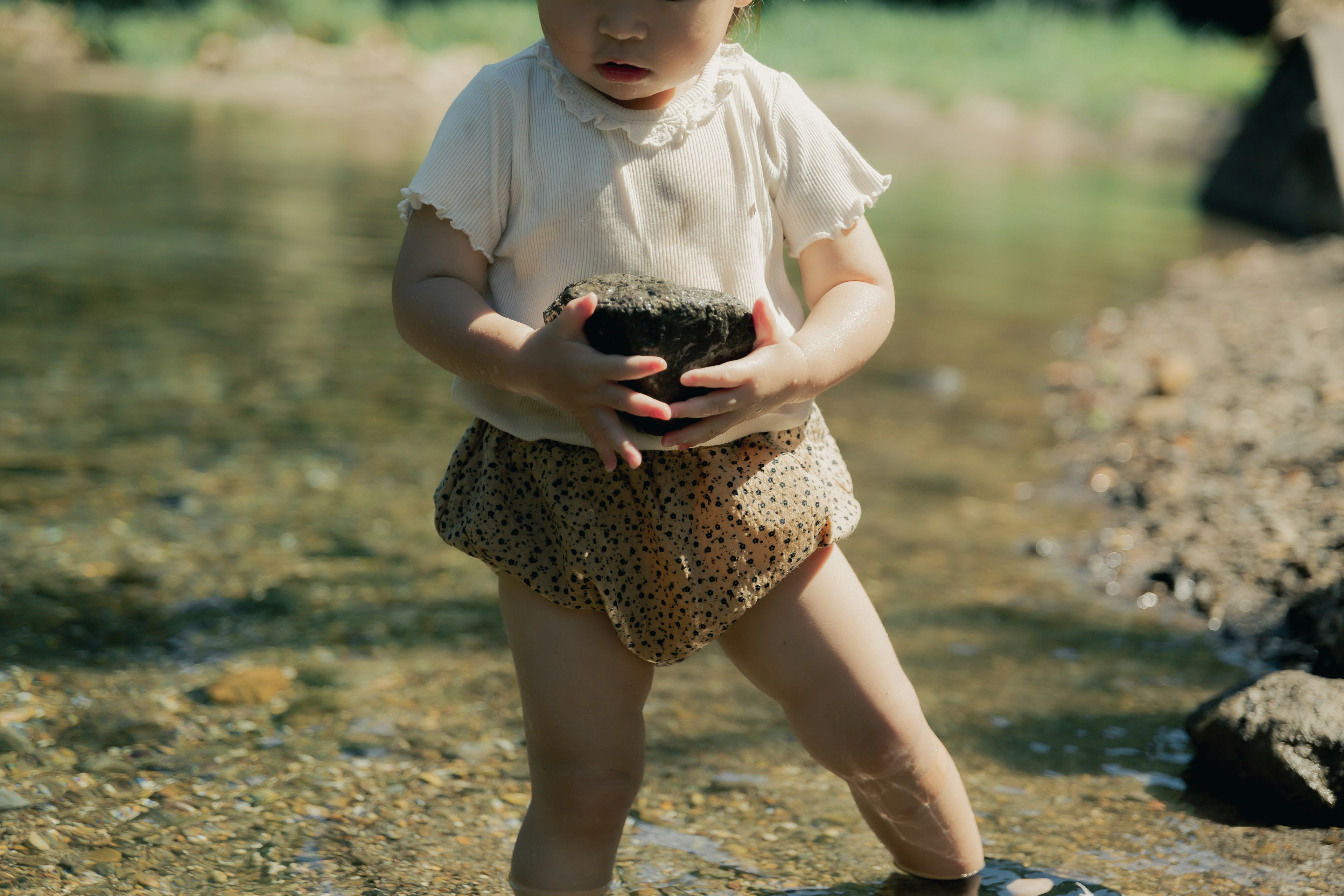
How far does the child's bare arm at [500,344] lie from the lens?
152cm

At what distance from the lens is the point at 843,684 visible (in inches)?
69.8

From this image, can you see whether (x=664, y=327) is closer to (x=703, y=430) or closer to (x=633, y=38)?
(x=703, y=430)

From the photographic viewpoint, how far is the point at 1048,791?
2.29 metres

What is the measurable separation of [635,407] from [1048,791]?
4.03 ft

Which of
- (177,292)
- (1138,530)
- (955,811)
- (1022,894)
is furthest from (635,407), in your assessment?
(177,292)

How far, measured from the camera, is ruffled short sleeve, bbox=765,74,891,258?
1.78 meters

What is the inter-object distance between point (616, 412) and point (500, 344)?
0.16 meters

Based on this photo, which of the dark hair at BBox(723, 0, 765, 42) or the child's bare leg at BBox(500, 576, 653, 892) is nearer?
the child's bare leg at BBox(500, 576, 653, 892)

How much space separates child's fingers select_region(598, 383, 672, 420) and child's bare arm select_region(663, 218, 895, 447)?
0.12 feet

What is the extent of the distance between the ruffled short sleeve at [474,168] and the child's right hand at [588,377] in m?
0.23

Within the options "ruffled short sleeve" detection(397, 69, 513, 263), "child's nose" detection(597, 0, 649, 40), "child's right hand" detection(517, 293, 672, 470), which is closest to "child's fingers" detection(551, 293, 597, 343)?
"child's right hand" detection(517, 293, 672, 470)

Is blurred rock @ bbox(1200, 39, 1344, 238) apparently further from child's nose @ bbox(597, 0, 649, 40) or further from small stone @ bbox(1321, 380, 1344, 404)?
child's nose @ bbox(597, 0, 649, 40)

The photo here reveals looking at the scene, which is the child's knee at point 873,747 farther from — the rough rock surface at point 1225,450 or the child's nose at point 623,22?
the rough rock surface at point 1225,450

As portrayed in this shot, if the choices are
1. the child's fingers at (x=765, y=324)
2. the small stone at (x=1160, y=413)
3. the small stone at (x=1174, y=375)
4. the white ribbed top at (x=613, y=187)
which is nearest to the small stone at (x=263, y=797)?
the white ribbed top at (x=613, y=187)
